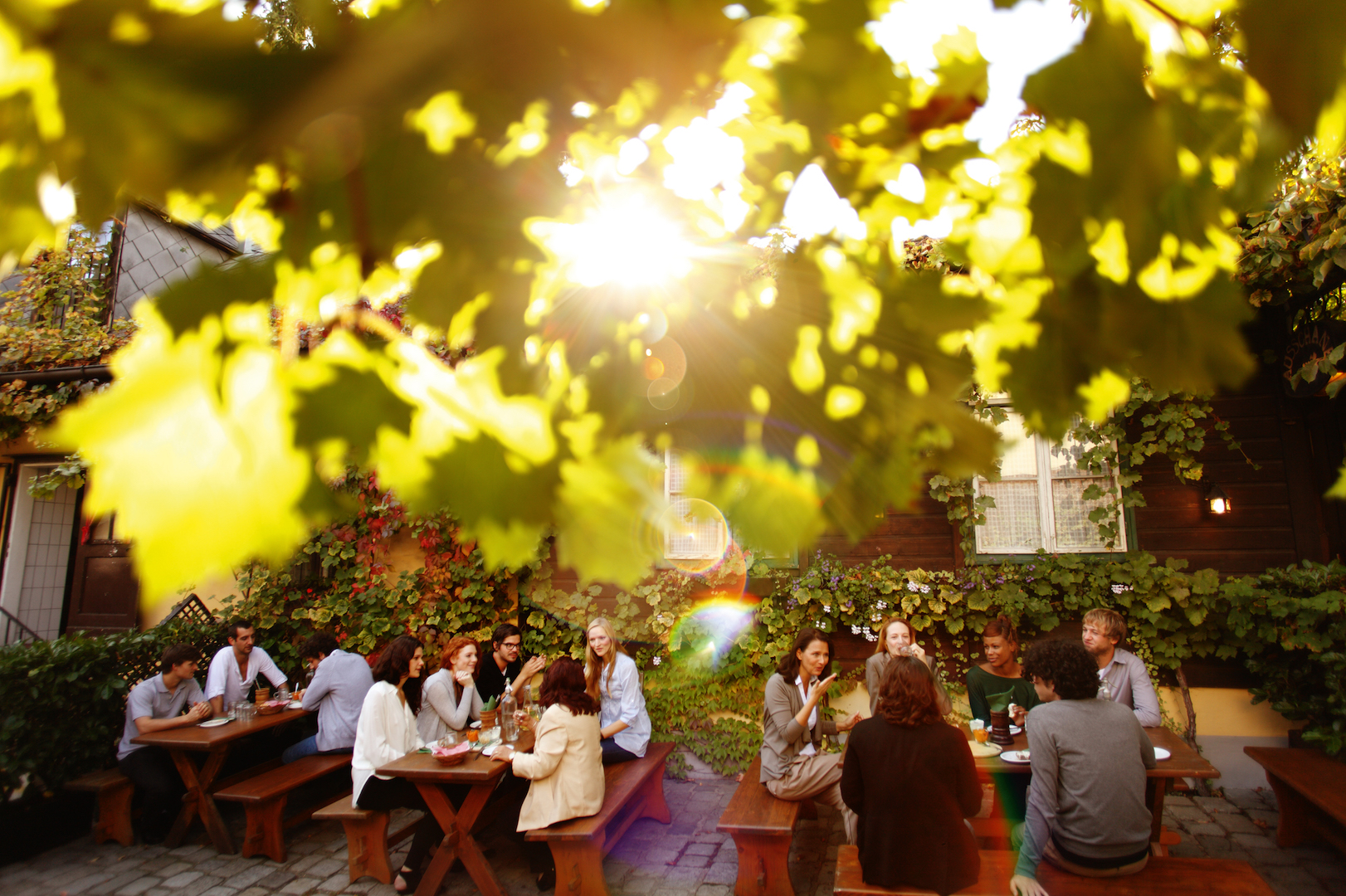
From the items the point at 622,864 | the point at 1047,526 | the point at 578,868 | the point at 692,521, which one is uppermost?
the point at 1047,526

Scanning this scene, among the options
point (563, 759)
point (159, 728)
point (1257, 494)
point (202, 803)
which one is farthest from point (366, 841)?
point (1257, 494)

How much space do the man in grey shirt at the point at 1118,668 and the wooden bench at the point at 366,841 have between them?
15.2 ft

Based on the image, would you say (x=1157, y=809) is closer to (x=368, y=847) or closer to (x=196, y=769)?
(x=368, y=847)

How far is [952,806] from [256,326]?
327 cm

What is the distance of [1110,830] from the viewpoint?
303cm

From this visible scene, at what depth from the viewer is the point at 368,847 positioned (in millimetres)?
4336

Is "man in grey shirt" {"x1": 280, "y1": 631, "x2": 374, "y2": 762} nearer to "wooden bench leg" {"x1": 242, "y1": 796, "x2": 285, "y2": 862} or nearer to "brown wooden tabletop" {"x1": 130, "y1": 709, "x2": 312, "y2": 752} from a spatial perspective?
"brown wooden tabletop" {"x1": 130, "y1": 709, "x2": 312, "y2": 752}

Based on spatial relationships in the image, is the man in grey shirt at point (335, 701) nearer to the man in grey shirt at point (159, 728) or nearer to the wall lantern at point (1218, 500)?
the man in grey shirt at point (159, 728)

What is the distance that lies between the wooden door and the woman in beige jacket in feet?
24.4

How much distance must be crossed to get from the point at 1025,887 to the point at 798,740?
5.26ft

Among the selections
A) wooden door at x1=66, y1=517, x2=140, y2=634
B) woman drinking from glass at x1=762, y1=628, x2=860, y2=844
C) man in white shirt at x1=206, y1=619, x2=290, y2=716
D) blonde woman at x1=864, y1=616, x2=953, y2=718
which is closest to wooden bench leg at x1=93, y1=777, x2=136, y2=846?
man in white shirt at x1=206, y1=619, x2=290, y2=716

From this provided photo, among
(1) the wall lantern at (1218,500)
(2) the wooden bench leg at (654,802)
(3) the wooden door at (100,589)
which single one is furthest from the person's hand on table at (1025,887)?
A: (3) the wooden door at (100,589)

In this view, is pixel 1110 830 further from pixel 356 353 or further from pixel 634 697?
pixel 356 353

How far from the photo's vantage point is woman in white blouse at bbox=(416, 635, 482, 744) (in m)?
5.01
